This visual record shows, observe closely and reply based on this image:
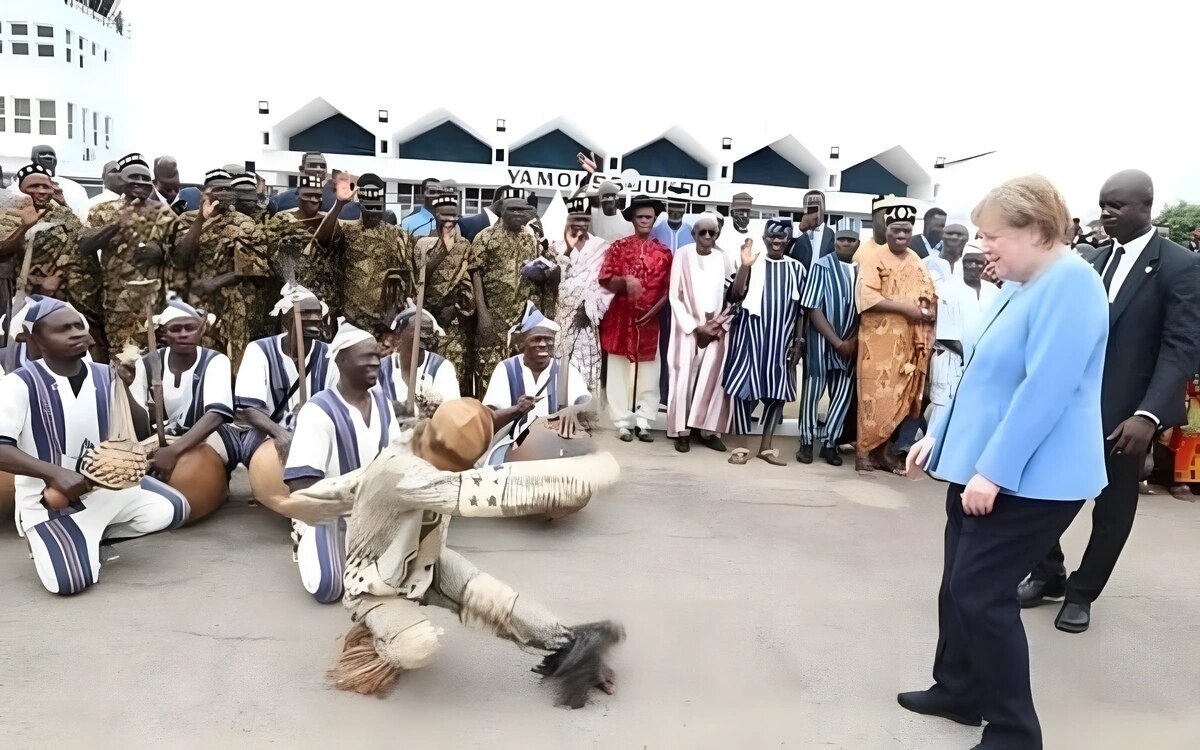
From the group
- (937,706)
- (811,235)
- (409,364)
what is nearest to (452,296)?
(409,364)

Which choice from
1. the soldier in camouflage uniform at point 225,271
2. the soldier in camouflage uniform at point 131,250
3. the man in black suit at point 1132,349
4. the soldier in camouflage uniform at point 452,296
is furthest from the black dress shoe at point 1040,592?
the soldier in camouflage uniform at point 131,250

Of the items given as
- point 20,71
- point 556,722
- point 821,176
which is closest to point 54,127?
point 20,71

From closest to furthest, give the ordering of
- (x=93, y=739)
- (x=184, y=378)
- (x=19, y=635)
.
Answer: (x=93, y=739) < (x=19, y=635) < (x=184, y=378)

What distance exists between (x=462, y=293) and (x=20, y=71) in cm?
2131

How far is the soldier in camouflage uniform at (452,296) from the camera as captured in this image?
5.70 meters

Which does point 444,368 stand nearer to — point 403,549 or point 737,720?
point 403,549

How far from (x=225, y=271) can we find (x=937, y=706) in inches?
181

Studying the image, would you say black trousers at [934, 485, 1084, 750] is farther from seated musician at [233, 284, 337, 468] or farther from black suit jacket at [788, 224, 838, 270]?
black suit jacket at [788, 224, 838, 270]

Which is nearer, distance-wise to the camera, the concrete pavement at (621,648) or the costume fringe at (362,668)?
the concrete pavement at (621,648)

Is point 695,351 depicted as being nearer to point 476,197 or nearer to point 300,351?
point 300,351

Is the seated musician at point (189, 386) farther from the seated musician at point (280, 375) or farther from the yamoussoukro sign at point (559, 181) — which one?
the yamoussoukro sign at point (559, 181)

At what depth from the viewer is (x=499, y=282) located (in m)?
5.81

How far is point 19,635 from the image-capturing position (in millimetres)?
3094

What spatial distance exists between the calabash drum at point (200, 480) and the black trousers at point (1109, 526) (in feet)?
13.4
